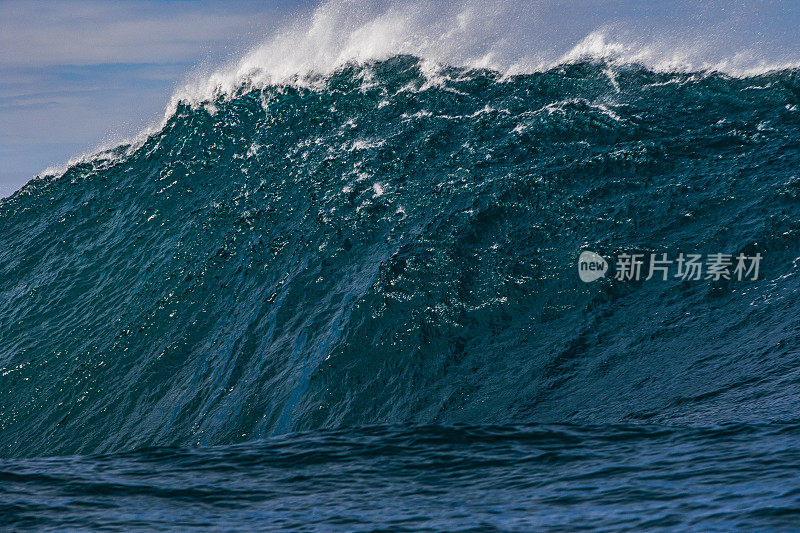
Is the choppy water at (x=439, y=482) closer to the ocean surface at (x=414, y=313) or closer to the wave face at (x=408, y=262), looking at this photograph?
the ocean surface at (x=414, y=313)

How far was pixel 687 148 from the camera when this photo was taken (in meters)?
17.9

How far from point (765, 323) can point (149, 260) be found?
1573 cm

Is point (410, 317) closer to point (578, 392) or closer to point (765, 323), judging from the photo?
point (578, 392)

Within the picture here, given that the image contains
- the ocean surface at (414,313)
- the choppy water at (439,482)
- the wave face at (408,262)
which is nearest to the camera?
the choppy water at (439,482)

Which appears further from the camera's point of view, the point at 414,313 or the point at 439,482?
the point at 414,313

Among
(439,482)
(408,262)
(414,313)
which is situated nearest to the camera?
(439,482)

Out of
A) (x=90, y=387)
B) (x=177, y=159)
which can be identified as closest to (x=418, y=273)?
(x=90, y=387)

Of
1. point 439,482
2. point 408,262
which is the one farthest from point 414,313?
point 439,482

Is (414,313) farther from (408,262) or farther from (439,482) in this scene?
(439,482)

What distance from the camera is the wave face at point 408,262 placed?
12.3 meters

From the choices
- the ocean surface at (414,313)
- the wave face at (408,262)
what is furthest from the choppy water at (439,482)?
the wave face at (408,262)

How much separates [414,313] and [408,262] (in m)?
1.73

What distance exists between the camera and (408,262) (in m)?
15.9

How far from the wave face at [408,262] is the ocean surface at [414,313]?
8 cm
